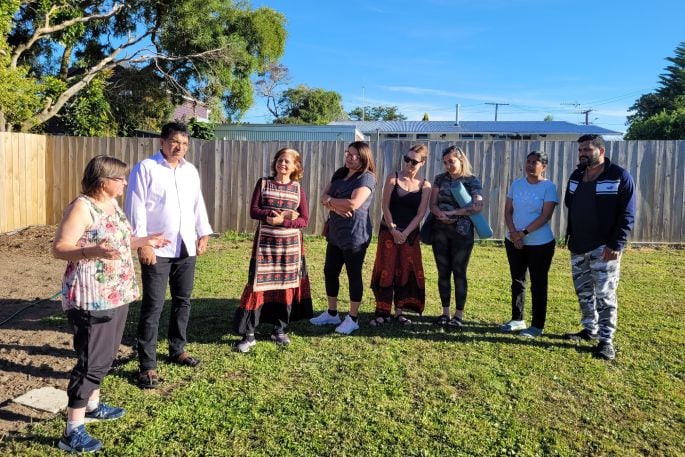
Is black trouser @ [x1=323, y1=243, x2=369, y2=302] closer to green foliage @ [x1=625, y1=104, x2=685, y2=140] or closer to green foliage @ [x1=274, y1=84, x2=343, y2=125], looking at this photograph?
green foliage @ [x1=625, y1=104, x2=685, y2=140]

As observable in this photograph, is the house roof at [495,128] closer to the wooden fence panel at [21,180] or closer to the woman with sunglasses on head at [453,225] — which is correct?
the wooden fence panel at [21,180]

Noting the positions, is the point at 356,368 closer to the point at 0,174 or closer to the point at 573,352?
the point at 573,352

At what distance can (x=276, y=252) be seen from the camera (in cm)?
445

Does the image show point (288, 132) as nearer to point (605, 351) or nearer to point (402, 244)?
point (402, 244)

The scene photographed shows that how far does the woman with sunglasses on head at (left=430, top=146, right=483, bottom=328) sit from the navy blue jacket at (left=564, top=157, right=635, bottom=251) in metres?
1.05

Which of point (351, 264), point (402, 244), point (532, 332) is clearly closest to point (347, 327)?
point (351, 264)

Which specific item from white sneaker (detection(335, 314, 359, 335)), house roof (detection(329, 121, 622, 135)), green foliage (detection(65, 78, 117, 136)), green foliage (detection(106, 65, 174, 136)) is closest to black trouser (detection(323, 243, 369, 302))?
white sneaker (detection(335, 314, 359, 335))

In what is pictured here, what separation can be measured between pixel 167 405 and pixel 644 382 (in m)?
3.39

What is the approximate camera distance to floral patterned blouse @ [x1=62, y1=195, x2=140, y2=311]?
111 inches

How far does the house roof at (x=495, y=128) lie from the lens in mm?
27344

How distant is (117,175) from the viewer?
2.89m

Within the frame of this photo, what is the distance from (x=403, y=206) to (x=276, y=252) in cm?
140

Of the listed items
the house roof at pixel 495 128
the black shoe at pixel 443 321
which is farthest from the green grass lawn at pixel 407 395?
the house roof at pixel 495 128

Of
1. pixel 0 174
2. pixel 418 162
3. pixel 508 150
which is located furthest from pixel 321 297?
pixel 0 174
